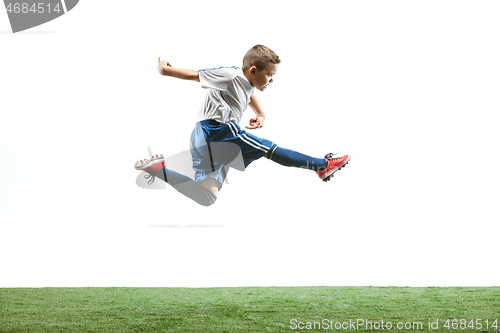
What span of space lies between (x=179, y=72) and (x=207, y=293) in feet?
6.69

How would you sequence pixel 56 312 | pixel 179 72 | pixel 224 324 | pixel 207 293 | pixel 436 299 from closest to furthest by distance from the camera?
pixel 179 72
pixel 224 324
pixel 56 312
pixel 436 299
pixel 207 293

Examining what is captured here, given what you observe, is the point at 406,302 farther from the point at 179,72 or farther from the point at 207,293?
the point at 179,72

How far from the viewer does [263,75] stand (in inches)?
80.4

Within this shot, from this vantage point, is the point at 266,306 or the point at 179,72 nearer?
the point at 179,72

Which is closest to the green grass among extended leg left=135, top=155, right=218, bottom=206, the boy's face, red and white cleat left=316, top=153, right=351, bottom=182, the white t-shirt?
extended leg left=135, top=155, right=218, bottom=206

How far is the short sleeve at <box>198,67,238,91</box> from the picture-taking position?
1.98m

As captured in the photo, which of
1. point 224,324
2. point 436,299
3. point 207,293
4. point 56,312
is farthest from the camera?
point 207,293

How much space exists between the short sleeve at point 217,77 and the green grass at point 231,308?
1.37m

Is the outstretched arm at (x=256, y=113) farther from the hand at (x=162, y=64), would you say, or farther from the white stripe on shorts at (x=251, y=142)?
the hand at (x=162, y=64)

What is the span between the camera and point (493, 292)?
10.5 feet

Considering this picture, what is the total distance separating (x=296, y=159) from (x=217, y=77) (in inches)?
21.1

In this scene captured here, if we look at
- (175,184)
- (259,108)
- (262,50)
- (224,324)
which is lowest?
(224,324)

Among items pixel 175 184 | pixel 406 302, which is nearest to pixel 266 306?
pixel 406 302

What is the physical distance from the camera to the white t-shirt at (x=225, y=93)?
199cm
